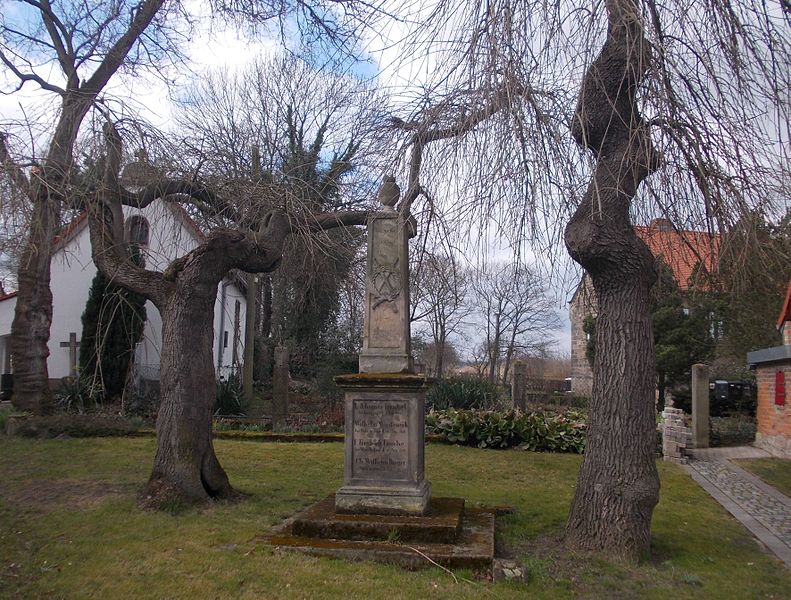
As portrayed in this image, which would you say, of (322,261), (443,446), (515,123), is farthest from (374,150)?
(443,446)

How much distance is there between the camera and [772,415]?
15609 mm

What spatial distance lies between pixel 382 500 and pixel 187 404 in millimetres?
2730

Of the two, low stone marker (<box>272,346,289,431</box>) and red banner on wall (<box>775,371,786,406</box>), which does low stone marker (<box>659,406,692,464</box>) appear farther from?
low stone marker (<box>272,346,289,431</box>)

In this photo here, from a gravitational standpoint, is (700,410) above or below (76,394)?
below

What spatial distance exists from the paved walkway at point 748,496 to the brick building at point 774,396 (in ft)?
1.81

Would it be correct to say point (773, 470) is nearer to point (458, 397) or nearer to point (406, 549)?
point (458, 397)

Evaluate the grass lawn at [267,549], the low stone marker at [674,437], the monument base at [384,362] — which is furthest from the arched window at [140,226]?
the low stone marker at [674,437]

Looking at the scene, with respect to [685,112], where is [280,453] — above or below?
below

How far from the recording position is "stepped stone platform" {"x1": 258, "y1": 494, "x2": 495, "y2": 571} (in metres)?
5.86

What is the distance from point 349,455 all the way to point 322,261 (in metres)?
4.01

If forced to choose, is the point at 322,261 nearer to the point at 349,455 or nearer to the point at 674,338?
the point at 349,455

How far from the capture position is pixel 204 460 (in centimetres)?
802

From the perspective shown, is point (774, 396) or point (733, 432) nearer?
point (774, 396)

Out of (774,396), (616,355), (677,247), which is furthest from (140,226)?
(774,396)
